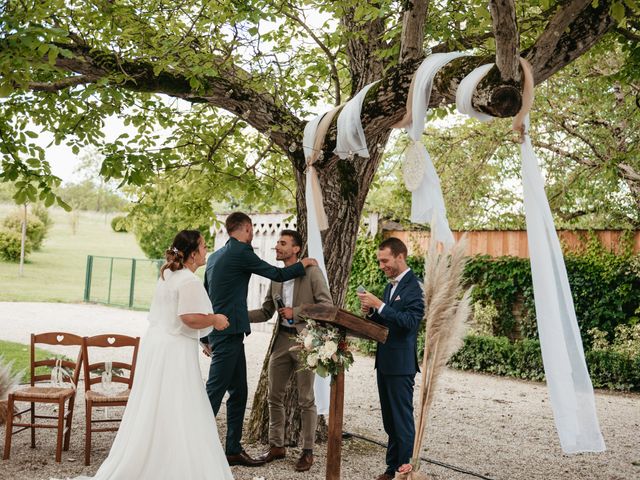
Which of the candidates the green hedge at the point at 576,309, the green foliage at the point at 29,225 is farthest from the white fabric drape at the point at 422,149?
the green foliage at the point at 29,225

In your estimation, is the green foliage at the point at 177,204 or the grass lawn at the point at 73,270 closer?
the green foliage at the point at 177,204

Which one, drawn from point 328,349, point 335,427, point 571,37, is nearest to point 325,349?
point 328,349

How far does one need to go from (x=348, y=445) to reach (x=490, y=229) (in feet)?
22.7

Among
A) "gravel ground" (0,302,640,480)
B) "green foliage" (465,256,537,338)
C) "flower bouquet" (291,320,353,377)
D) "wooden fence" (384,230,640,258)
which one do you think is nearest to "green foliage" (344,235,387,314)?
"wooden fence" (384,230,640,258)

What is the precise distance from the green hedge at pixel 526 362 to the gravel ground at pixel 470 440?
278 millimetres

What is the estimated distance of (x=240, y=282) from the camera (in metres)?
5.64

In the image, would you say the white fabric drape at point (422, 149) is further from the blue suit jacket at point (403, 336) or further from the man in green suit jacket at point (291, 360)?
the man in green suit jacket at point (291, 360)

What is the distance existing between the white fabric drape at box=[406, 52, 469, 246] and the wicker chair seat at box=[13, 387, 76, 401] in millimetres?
3155

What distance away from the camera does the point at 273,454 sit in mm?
5789

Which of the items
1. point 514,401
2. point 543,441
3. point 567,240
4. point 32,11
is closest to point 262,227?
point 567,240

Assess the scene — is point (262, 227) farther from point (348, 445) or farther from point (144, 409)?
point (144, 409)

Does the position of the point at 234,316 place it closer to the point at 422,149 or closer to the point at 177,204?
the point at 422,149

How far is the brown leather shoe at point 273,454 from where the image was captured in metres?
5.76

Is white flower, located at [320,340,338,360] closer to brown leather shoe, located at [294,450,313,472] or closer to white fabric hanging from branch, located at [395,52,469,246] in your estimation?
white fabric hanging from branch, located at [395,52,469,246]
